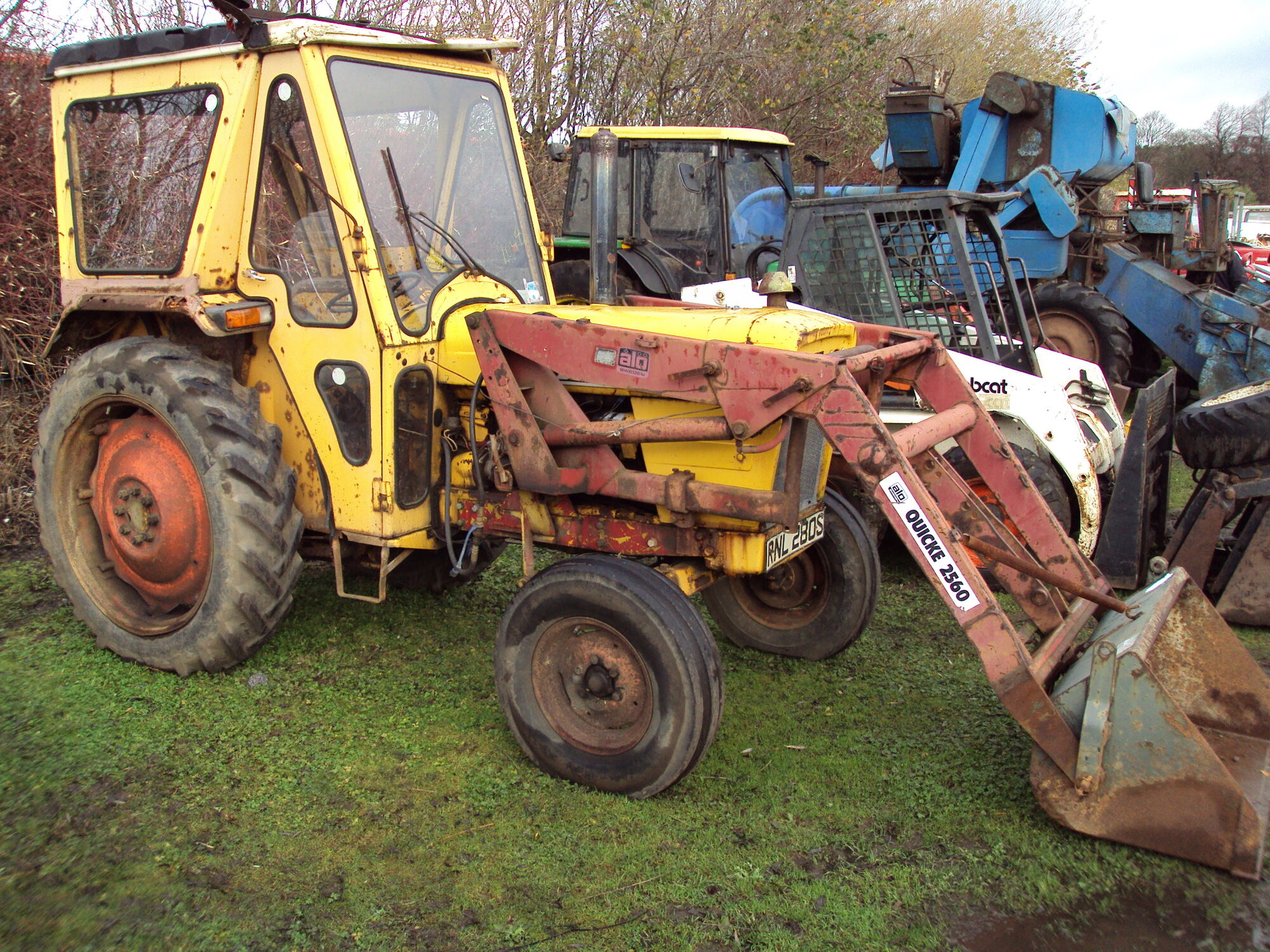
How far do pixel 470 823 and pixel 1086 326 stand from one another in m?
8.64

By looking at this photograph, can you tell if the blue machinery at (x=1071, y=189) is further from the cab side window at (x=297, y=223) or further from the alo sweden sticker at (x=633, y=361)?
the cab side window at (x=297, y=223)

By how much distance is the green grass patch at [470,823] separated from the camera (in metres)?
2.68

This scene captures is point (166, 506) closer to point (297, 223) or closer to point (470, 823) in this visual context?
point (297, 223)

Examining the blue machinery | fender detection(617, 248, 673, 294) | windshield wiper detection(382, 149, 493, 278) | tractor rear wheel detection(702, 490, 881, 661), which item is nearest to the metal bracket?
windshield wiper detection(382, 149, 493, 278)

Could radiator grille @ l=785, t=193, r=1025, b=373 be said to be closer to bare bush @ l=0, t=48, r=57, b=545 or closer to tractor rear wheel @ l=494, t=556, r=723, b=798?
tractor rear wheel @ l=494, t=556, r=723, b=798

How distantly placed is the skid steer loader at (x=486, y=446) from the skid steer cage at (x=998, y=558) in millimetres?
10

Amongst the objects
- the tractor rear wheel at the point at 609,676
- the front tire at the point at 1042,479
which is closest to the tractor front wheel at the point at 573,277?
the front tire at the point at 1042,479

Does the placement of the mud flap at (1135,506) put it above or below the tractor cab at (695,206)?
below

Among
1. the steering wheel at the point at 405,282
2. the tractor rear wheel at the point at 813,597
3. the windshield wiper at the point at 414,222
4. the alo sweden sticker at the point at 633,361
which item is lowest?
the tractor rear wheel at the point at 813,597

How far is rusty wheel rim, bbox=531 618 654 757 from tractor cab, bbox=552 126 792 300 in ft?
16.0

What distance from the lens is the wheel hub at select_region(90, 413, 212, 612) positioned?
393cm

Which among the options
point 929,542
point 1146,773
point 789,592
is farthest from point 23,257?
point 1146,773

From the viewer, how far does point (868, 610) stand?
431cm

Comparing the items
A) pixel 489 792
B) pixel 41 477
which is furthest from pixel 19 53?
pixel 489 792
